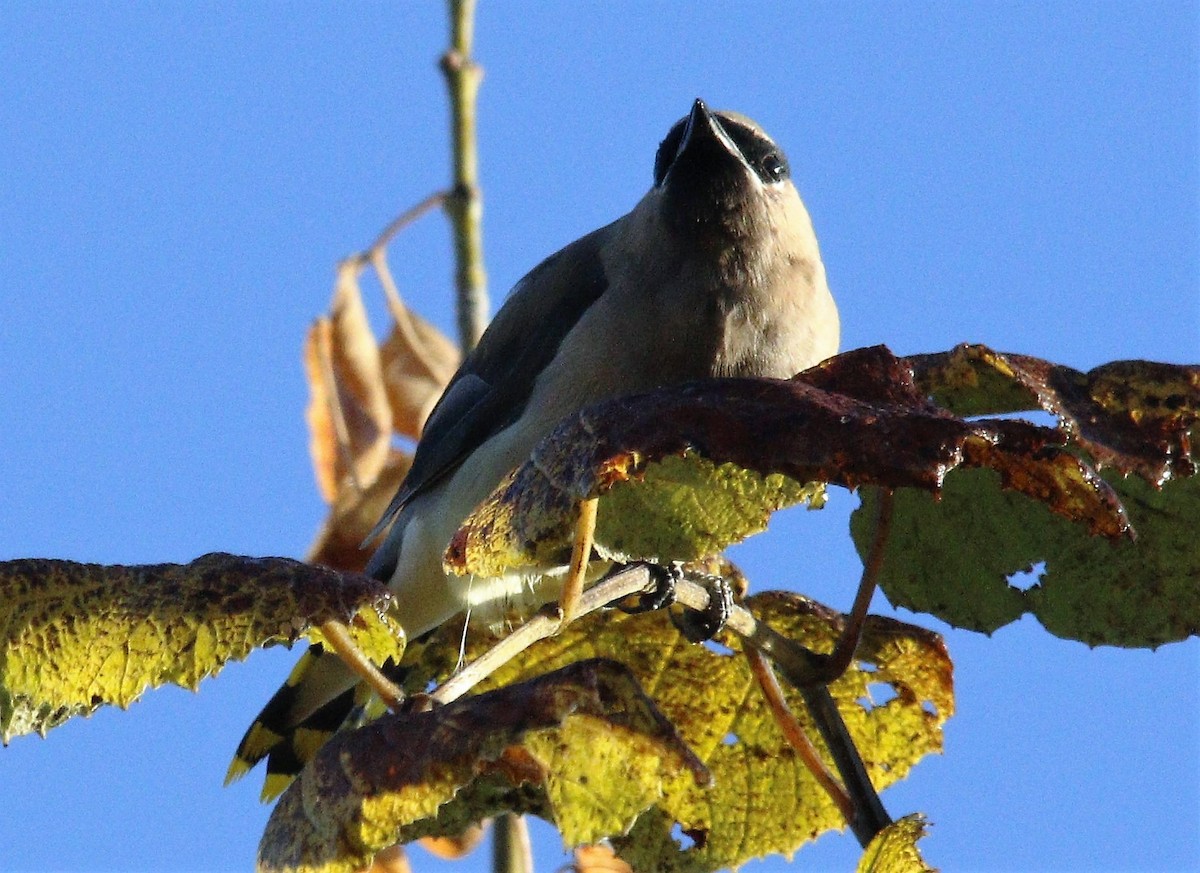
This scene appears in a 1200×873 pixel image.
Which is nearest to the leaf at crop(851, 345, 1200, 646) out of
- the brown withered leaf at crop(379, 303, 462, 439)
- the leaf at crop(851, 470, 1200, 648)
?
the leaf at crop(851, 470, 1200, 648)

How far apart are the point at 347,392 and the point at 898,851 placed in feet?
8.69

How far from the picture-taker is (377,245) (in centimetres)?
429

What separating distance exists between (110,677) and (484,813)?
2.31ft

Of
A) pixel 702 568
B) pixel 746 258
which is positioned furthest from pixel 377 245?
pixel 702 568

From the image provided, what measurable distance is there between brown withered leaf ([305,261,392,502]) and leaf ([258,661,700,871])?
250 cm

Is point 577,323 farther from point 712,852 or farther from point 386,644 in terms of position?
point 386,644

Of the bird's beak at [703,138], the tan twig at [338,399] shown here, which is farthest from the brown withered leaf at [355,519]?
the bird's beak at [703,138]

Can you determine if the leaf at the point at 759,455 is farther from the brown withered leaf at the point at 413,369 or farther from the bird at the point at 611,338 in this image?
the brown withered leaf at the point at 413,369

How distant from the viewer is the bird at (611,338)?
3.52 meters

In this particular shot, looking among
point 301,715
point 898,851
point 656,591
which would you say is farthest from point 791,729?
point 301,715

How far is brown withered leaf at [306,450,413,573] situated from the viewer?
4129 mm

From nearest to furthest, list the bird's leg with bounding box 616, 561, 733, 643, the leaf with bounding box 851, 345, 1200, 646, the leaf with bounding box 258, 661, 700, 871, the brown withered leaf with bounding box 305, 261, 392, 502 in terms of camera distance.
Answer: the leaf with bounding box 258, 661, 700, 871 < the bird's leg with bounding box 616, 561, 733, 643 < the leaf with bounding box 851, 345, 1200, 646 < the brown withered leaf with bounding box 305, 261, 392, 502

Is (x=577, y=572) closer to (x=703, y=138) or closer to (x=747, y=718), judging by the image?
(x=747, y=718)

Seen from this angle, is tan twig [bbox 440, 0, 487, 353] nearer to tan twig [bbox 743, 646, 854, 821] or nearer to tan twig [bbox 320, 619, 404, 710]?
tan twig [bbox 743, 646, 854, 821]
